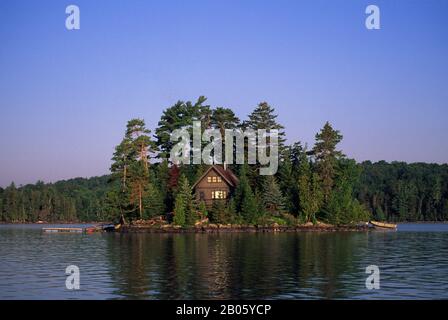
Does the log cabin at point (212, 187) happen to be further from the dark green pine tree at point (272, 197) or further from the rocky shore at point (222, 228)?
the rocky shore at point (222, 228)

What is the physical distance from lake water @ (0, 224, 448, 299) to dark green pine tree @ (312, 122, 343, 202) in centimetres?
4141

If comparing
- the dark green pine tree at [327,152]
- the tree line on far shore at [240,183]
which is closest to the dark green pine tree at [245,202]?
the tree line on far shore at [240,183]

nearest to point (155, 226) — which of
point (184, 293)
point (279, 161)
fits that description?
point (279, 161)

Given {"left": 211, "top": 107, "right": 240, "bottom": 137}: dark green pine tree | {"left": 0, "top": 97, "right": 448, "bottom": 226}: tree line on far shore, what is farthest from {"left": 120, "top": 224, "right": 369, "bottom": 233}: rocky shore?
{"left": 211, "top": 107, "right": 240, "bottom": 137}: dark green pine tree

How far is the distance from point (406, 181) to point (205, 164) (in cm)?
10875

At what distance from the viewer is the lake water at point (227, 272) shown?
2864 centimetres

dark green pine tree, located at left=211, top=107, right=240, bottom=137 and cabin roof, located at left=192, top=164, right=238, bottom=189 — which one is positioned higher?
dark green pine tree, located at left=211, top=107, right=240, bottom=137

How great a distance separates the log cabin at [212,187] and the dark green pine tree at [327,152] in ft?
50.8

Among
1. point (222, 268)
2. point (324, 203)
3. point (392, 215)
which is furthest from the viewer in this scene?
point (392, 215)

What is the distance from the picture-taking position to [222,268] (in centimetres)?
3841

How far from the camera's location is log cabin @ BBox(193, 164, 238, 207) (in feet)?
303

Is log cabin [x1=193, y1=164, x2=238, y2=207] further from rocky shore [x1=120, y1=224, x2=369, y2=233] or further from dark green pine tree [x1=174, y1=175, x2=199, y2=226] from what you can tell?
rocky shore [x1=120, y1=224, x2=369, y2=233]
